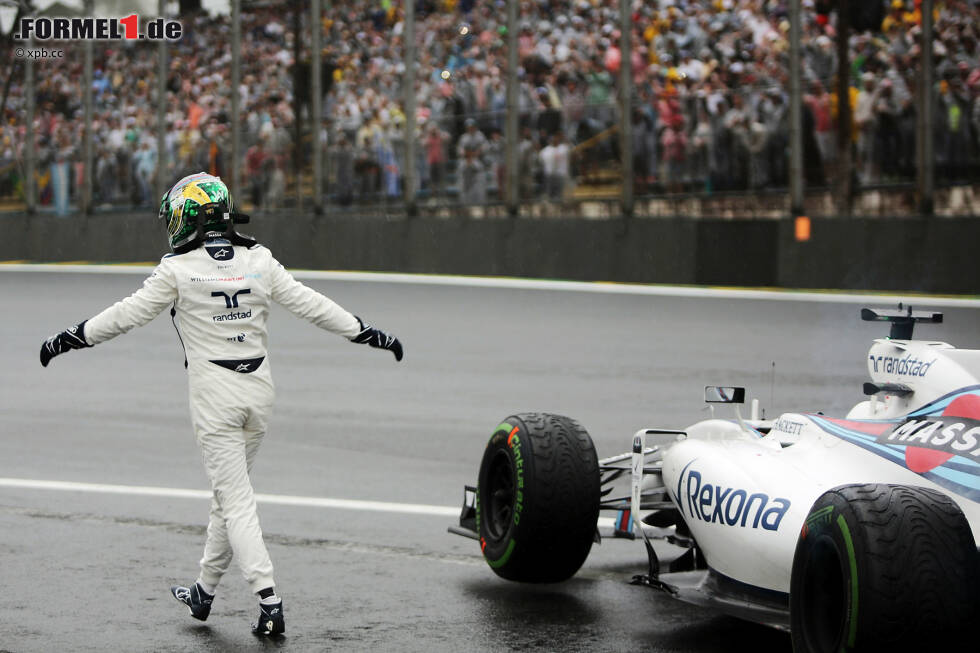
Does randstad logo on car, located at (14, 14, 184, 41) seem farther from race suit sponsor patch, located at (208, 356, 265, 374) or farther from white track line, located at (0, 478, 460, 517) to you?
race suit sponsor patch, located at (208, 356, 265, 374)

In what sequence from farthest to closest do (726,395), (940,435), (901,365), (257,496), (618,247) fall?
1. (618,247)
2. (257,496)
3. (726,395)
4. (901,365)
5. (940,435)

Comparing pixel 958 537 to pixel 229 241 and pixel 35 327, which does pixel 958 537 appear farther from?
pixel 35 327

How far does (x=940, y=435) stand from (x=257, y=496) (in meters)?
4.61

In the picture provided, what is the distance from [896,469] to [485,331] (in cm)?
1148

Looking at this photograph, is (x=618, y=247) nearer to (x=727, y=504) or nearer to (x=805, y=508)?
(x=727, y=504)

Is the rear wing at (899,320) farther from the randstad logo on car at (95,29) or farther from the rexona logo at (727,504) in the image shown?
the randstad logo on car at (95,29)

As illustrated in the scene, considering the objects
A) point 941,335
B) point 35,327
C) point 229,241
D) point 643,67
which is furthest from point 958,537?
point 643,67

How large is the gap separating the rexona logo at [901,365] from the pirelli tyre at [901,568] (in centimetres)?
108

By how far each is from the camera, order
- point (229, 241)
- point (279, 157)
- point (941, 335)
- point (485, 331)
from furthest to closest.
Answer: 1. point (279, 157)
2. point (485, 331)
3. point (941, 335)
4. point (229, 241)

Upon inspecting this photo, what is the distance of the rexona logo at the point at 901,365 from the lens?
5.75 meters

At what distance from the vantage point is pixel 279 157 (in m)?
25.9

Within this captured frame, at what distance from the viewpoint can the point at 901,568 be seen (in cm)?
447

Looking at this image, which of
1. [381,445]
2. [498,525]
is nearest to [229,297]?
[498,525]

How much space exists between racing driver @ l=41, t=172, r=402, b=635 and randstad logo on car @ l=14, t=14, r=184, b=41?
2225 centimetres
